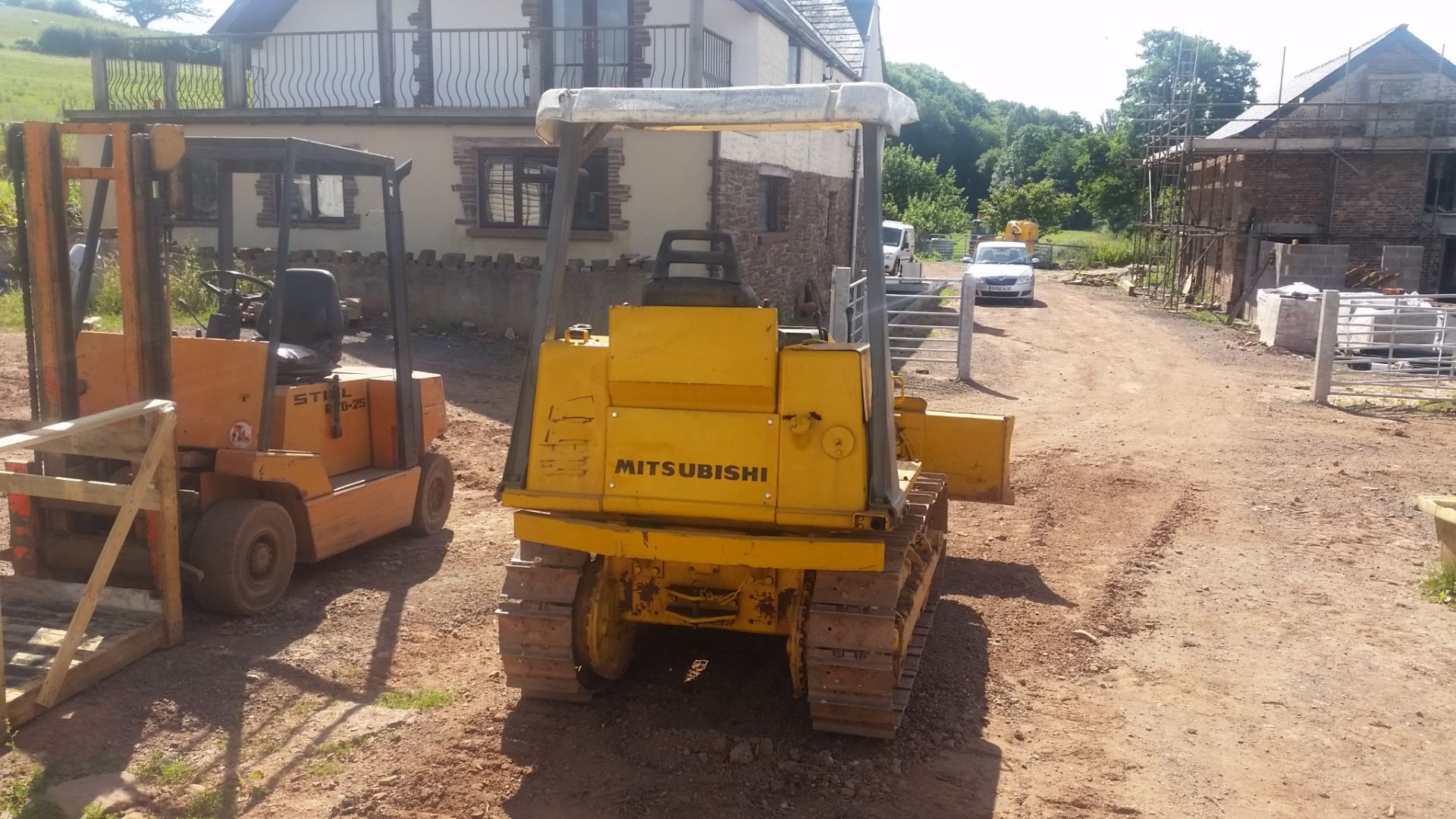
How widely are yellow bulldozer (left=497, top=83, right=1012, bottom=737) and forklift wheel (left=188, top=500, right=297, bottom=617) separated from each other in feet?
6.05

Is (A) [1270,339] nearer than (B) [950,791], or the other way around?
(B) [950,791]

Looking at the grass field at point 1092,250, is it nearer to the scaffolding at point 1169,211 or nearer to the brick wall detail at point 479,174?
the scaffolding at point 1169,211

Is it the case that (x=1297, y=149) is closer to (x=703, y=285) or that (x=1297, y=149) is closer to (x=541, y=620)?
(x=703, y=285)

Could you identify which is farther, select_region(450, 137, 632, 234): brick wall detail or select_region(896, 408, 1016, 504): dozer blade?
select_region(450, 137, 632, 234): brick wall detail

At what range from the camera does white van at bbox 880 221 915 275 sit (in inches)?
1109

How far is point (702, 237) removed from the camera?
479cm

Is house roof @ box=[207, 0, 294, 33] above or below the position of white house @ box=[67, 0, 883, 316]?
above

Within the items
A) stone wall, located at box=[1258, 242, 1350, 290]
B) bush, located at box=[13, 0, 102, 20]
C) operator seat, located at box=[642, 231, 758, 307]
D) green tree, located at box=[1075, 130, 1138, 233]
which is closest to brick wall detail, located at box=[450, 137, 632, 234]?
operator seat, located at box=[642, 231, 758, 307]

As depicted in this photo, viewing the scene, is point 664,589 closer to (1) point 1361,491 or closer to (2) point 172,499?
(2) point 172,499

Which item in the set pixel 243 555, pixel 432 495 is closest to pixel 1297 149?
pixel 432 495

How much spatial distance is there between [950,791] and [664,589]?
56.7 inches

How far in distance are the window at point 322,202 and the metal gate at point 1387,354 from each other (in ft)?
44.3

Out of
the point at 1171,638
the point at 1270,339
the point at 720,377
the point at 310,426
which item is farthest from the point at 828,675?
the point at 1270,339

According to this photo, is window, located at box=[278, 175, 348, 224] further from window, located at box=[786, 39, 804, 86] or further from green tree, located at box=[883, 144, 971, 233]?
green tree, located at box=[883, 144, 971, 233]
